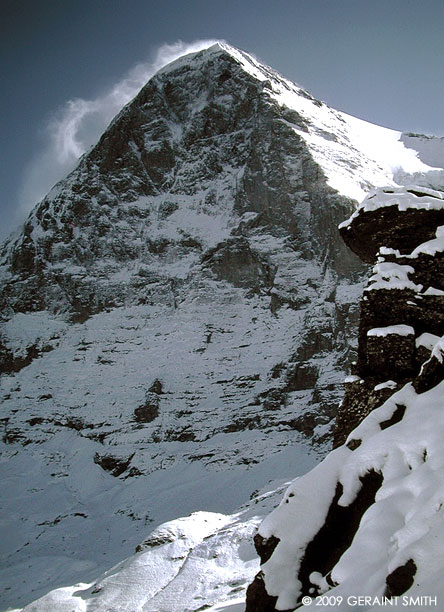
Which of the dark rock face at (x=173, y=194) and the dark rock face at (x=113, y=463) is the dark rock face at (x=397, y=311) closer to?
the dark rock face at (x=113, y=463)

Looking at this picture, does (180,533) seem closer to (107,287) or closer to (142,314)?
(142,314)

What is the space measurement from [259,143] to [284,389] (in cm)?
6656

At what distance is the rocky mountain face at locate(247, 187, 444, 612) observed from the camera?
6.36m

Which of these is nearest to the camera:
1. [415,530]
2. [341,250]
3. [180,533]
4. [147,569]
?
[415,530]

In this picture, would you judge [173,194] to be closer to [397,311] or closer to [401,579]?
[397,311]

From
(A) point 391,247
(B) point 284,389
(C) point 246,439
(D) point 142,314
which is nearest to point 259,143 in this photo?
(D) point 142,314

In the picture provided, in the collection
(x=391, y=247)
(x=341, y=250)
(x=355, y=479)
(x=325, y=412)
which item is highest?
(x=341, y=250)

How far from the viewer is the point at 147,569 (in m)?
49.6

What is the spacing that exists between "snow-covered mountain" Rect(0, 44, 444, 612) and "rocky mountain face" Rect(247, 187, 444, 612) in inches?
2323

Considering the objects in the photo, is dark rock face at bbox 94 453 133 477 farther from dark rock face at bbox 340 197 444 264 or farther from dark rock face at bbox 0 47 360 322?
dark rock face at bbox 340 197 444 264

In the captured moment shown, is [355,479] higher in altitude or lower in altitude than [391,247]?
lower

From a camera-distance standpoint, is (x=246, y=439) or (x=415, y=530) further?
(x=246, y=439)

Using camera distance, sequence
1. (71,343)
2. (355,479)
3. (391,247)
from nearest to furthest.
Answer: (355,479)
(391,247)
(71,343)

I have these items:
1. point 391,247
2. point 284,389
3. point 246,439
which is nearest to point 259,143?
point 284,389
